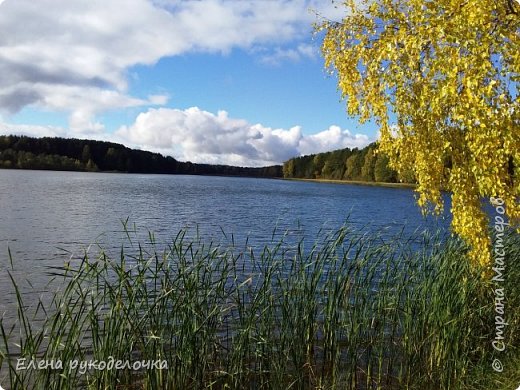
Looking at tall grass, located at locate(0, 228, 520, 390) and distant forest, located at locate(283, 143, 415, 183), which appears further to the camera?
distant forest, located at locate(283, 143, 415, 183)

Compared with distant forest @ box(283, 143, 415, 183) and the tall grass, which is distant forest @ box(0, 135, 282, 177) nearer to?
distant forest @ box(283, 143, 415, 183)

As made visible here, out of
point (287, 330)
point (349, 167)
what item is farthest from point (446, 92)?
point (349, 167)

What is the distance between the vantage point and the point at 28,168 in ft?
543

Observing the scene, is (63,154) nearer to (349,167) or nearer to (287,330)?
(349,167)

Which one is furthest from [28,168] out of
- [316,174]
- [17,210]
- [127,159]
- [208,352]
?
[208,352]

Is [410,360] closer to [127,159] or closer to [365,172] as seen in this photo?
[365,172]

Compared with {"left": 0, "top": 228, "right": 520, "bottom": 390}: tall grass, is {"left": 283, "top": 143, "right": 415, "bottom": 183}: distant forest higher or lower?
higher

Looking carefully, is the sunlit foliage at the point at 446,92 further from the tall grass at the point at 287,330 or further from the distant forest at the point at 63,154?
the distant forest at the point at 63,154

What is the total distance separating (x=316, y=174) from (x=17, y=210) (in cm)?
15322

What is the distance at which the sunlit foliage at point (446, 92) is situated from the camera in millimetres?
6301

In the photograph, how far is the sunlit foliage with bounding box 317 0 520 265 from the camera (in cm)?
630

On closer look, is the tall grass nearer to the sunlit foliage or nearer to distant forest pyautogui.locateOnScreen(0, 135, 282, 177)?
the sunlit foliage

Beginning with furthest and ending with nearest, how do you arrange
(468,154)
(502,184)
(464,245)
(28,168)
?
(28,168), (464,245), (468,154), (502,184)

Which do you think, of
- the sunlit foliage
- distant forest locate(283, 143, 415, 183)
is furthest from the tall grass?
distant forest locate(283, 143, 415, 183)
